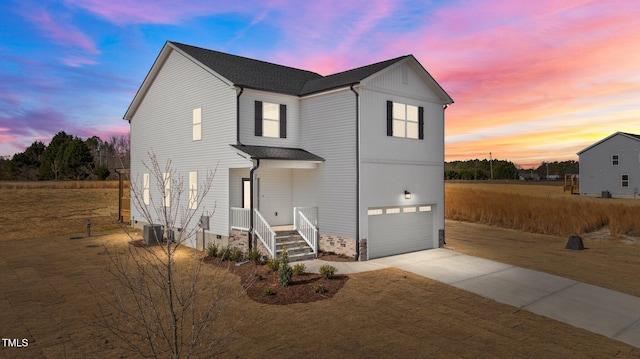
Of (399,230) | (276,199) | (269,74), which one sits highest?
(269,74)

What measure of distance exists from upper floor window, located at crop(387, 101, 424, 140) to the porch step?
231 inches

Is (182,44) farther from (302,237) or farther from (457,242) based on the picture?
(457,242)

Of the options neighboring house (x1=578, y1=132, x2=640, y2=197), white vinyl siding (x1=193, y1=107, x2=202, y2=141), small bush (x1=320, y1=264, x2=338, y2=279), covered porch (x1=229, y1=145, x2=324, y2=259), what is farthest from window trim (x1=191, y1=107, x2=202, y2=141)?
neighboring house (x1=578, y1=132, x2=640, y2=197)

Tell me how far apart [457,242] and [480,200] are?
1296 centimetres

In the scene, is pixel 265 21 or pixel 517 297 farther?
pixel 265 21

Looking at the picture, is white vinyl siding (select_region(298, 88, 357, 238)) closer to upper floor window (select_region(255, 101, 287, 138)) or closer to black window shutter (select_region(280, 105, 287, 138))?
black window shutter (select_region(280, 105, 287, 138))

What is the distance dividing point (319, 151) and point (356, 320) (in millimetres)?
9181

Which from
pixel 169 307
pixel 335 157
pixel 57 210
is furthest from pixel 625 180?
pixel 57 210

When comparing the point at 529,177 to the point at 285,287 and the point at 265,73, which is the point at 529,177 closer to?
the point at 265,73

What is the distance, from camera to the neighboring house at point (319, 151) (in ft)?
50.4

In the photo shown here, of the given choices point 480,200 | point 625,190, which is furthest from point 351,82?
point 625,190

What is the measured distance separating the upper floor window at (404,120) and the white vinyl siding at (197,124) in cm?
879

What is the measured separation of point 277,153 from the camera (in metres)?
16.1

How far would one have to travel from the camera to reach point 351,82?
598 inches
